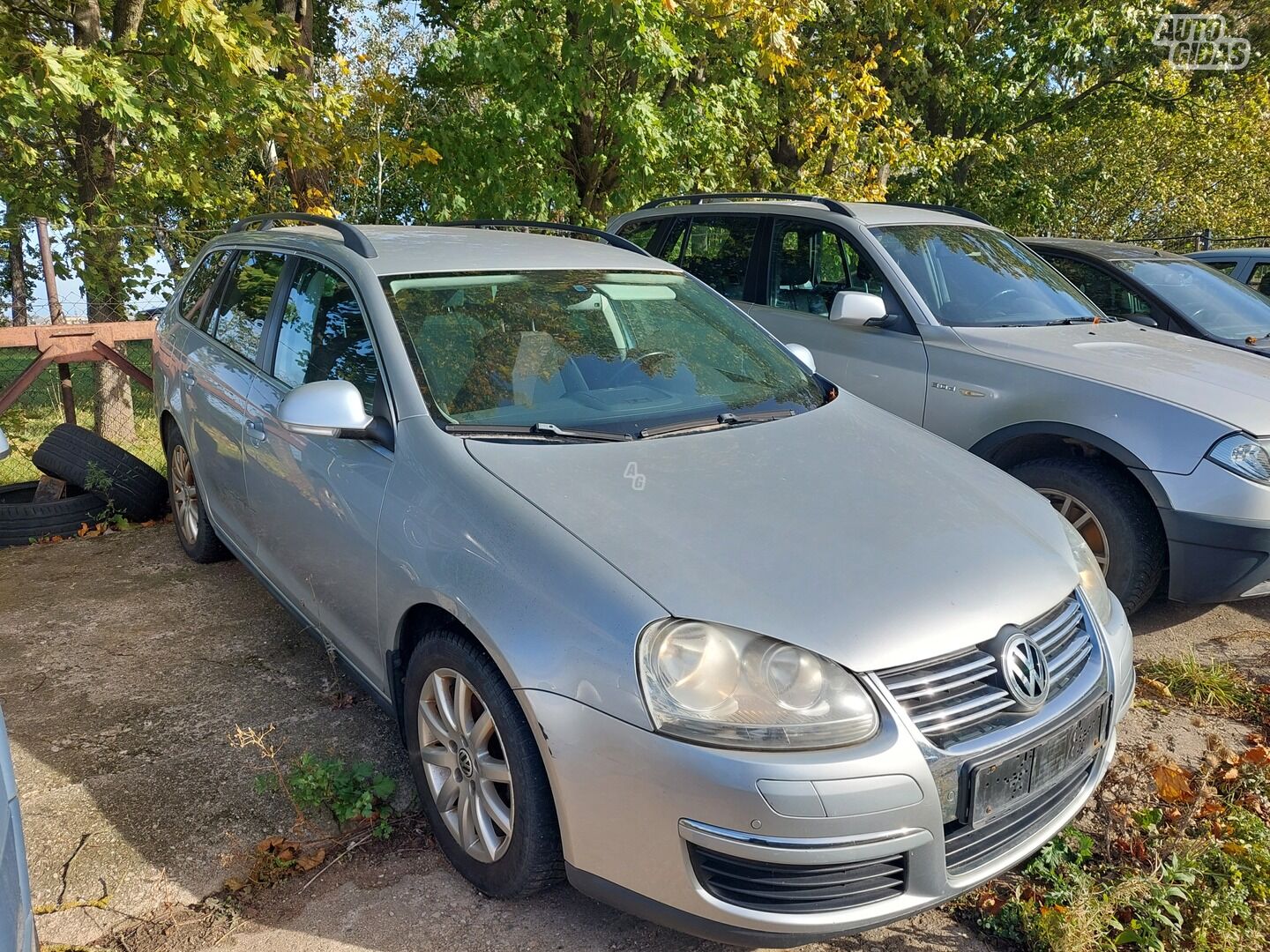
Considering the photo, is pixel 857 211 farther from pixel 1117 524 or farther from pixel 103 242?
pixel 103 242

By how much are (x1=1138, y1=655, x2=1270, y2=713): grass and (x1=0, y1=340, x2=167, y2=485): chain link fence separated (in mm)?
5968

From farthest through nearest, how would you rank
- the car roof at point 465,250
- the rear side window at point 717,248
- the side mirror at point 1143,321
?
the rear side window at point 717,248 < the side mirror at point 1143,321 < the car roof at point 465,250

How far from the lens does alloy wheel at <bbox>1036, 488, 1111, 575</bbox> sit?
411 cm

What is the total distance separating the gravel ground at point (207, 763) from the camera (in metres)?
2.44

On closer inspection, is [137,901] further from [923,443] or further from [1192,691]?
[1192,691]

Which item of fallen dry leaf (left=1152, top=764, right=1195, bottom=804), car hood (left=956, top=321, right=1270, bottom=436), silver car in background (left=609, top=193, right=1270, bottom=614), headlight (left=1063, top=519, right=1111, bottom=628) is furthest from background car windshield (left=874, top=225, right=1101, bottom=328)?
fallen dry leaf (left=1152, top=764, right=1195, bottom=804)

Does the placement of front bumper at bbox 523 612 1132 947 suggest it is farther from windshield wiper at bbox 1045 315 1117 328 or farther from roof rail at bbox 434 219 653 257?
windshield wiper at bbox 1045 315 1117 328

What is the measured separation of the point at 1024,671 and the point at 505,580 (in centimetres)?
124

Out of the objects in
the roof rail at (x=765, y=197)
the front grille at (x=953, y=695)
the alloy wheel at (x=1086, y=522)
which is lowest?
the alloy wheel at (x=1086, y=522)

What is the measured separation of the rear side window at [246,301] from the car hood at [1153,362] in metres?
3.26

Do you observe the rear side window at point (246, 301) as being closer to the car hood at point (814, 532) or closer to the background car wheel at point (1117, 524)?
the car hood at point (814, 532)

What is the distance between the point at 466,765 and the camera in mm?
2492

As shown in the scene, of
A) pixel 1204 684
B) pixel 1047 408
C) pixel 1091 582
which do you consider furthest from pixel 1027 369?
pixel 1091 582

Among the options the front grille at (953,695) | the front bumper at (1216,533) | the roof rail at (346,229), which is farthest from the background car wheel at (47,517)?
the front bumper at (1216,533)
